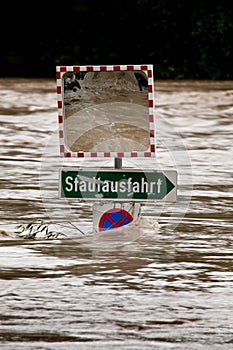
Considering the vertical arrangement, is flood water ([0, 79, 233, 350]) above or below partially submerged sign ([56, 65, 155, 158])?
below

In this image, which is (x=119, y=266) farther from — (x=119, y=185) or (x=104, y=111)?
(x=104, y=111)

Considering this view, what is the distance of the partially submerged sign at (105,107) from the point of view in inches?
301

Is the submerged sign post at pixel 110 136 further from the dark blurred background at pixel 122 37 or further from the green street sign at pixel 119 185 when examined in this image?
the dark blurred background at pixel 122 37

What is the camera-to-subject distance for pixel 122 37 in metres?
22.2

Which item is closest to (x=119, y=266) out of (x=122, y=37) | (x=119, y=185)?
(x=119, y=185)

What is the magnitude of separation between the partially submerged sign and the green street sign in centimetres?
21

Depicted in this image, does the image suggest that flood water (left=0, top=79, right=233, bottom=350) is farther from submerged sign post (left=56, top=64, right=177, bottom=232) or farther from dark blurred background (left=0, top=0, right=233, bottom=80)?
dark blurred background (left=0, top=0, right=233, bottom=80)

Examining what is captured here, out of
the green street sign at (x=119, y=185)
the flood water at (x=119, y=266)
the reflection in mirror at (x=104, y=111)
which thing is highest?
the reflection in mirror at (x=104, y=111)

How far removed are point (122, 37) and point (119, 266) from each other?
15.8 metres

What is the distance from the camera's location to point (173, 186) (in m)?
7.40

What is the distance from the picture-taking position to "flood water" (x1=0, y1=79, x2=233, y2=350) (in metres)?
5.33

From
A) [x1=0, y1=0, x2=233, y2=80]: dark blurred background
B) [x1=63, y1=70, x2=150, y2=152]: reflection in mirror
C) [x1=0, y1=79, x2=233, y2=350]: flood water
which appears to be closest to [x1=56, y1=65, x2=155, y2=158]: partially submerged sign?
[x1=63, y1=70, x2=150, y2=152]: reflection in mirror

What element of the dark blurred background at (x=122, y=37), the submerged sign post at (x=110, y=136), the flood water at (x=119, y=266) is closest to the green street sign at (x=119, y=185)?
the submerged sign post at (x=110, y=136)

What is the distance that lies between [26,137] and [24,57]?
912 centimetres
